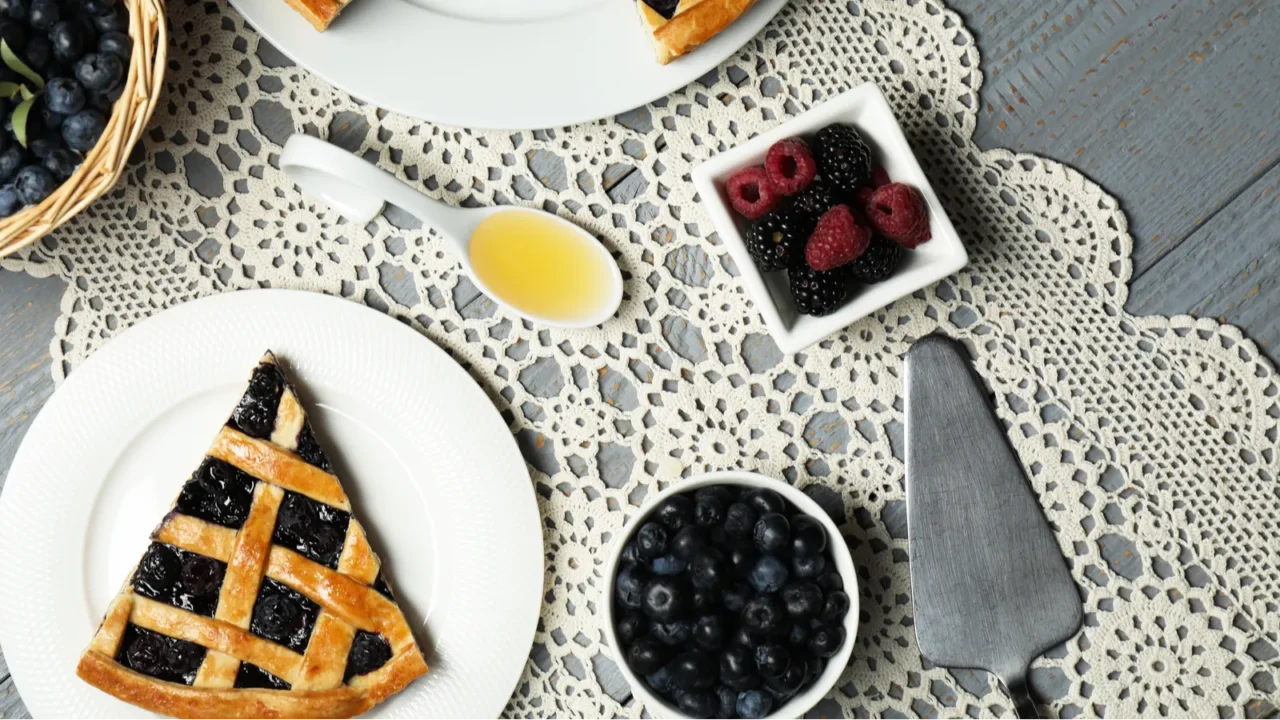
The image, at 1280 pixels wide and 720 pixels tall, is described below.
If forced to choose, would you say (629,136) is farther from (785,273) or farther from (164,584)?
(164,584)

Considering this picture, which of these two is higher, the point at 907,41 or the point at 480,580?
the point at 907,41

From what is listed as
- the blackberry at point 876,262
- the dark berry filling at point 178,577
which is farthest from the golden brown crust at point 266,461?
the blackberry at point 876,262

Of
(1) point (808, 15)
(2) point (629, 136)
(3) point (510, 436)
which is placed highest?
(1) point (808, 15)

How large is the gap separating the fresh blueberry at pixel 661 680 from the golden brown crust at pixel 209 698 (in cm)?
35

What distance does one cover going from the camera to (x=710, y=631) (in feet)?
3.33

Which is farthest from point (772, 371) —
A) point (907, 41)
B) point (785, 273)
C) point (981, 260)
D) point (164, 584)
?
point (164, 584)

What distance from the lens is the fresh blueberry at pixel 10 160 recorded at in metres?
1.01

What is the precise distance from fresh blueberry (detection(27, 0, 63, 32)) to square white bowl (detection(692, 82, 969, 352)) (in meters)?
0.72

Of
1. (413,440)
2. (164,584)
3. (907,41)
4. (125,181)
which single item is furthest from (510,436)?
(907,41)

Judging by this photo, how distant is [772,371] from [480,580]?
1.45ft

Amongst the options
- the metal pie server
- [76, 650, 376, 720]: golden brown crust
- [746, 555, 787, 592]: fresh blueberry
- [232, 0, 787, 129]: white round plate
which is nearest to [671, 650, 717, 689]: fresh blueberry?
[746, 555, 787, 592]: fresh blueberry

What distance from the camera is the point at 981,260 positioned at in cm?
115

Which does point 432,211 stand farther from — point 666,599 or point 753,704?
point 753,704

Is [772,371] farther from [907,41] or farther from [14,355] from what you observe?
[14,355]
